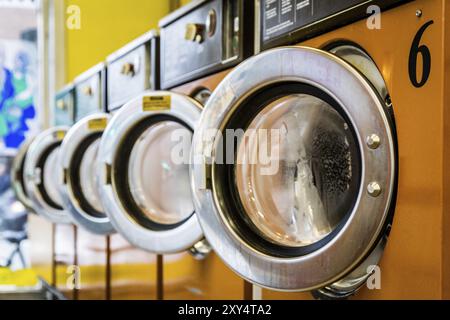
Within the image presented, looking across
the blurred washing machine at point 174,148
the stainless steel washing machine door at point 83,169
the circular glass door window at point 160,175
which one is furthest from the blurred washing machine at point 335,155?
the stainless steel washing machine door at point 83,169

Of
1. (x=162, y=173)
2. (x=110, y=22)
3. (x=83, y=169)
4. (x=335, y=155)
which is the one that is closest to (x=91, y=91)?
(x=83, y=169)

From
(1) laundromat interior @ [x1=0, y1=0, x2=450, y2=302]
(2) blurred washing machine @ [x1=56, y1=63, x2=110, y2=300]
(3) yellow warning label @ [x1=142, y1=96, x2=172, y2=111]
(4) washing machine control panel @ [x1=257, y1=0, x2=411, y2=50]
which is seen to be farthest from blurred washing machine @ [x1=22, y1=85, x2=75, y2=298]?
(4) washing machine control panel @ [x1=257, y1=0, x2=411, y2=50]

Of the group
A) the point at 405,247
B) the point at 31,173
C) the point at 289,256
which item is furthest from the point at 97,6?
the point at 31,173

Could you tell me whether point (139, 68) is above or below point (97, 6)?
below

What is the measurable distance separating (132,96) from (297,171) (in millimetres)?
935

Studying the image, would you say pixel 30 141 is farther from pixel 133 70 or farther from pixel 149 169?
pixel 149 169

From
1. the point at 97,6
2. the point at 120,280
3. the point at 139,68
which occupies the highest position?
the point at 97,6

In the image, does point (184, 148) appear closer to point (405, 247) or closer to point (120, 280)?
point (120, 280)

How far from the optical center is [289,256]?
1.05 metres

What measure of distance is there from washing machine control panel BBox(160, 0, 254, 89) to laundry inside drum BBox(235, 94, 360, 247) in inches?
9.2

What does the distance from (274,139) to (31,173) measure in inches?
77.1

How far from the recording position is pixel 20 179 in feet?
10.8

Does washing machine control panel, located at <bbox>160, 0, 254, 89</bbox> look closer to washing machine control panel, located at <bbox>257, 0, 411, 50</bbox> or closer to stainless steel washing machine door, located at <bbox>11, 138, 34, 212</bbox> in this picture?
washing machine control panel, located at <bbox>257, 0, 411, 50</bbox>

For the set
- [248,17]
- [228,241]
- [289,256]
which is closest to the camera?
[289,256]
